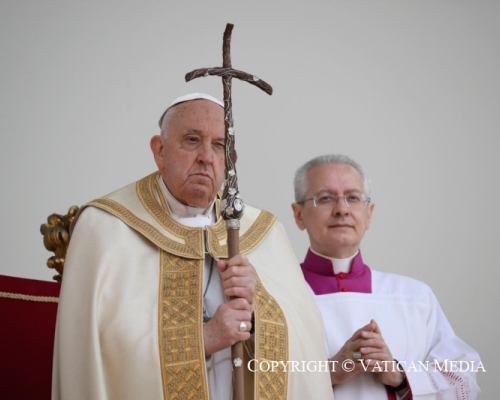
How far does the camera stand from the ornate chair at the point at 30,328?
3900mm

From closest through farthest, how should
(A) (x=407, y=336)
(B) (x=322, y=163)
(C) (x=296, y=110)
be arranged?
(A) (x=407, y=336), (B) (x=322, y=163), (C) (x=296, y=110)

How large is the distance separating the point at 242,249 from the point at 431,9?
9.83 ft

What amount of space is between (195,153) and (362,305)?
1171 millimetres

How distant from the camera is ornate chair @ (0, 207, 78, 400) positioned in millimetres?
3900

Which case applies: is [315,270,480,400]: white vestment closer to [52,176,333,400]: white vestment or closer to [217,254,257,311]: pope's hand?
[52,176,333,400]: white vestment

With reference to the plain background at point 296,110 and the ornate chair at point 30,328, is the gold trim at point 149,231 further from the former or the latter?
the plain background at point 296,110

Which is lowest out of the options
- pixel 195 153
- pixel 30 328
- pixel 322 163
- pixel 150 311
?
pixel 150 311

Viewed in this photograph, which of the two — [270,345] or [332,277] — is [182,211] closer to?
[270,345]

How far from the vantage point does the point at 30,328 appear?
13.1ft

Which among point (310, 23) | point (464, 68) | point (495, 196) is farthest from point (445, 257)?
point (310, 23)

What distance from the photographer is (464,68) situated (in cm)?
610

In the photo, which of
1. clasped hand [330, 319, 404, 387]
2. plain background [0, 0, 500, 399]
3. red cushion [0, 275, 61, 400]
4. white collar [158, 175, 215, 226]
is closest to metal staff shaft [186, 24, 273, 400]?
white collar [158, 175, 215, 226]

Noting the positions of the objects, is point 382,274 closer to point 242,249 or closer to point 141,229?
point 242,249

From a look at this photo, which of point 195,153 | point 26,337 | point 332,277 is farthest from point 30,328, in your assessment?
point 332,277
